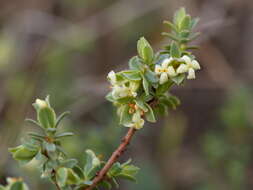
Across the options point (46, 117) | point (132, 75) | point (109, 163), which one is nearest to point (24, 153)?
point (46, 117)

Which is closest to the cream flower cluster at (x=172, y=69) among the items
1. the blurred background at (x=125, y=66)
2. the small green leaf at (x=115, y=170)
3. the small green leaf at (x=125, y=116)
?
the small green leaf at (x=125, y=116)

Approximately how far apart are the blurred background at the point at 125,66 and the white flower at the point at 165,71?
1.29 metres

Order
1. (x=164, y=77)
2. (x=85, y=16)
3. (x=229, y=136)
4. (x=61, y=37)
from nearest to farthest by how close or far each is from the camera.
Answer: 1. (x=164, y=77)
2. (x=229, y=136)
3. (x=61, y=37)
4. (x=85, y=16)

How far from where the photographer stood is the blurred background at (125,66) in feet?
7.98

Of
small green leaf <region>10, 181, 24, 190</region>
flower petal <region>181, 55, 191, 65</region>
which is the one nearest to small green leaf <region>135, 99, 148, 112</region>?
flower petal <region>181, 55, 191, 65</region>

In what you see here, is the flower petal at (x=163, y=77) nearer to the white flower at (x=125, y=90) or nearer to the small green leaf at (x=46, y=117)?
the white flower at (x=125, y=90)

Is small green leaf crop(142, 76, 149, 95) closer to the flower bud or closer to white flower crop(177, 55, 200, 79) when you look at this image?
white flower crop(177, 55, 200, 79)

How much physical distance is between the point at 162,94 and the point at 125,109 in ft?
0.30

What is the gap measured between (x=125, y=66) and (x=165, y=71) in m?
2.05

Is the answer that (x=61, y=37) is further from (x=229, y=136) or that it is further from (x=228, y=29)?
(x=229, y=136)

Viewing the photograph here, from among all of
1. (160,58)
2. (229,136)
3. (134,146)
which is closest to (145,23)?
(134,146)

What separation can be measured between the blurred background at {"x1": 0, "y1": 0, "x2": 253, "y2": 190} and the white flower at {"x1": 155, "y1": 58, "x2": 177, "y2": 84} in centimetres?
129

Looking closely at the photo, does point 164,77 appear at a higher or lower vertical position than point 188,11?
lower

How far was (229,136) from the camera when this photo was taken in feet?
8.09
